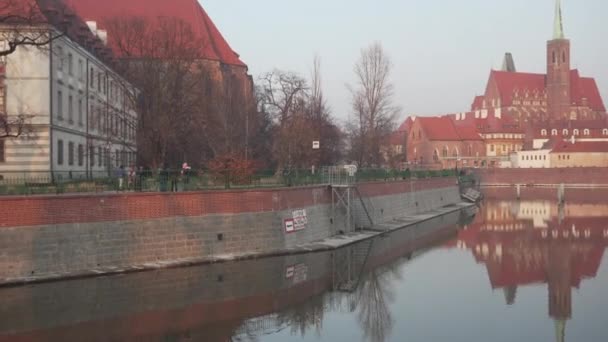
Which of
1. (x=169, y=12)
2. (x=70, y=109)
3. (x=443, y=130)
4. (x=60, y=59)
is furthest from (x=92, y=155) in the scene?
(x=443, y=130)

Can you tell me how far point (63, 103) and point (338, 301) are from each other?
17.9m

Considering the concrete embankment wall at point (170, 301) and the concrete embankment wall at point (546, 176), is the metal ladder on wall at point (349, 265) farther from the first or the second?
the concrete embankment wall at point (546, 176)

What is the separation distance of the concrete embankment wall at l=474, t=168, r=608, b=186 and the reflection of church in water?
1455 inches

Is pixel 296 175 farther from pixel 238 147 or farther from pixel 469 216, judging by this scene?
pixel 469 216

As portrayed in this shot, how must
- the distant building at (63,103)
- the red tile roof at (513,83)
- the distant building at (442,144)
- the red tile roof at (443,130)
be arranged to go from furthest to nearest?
the red tile roof at (513,83) → the red tile roof at (443,130) → the distant building at (442,144) → the distant building at (63,103)

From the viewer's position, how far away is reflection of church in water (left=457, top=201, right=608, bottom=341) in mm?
22625

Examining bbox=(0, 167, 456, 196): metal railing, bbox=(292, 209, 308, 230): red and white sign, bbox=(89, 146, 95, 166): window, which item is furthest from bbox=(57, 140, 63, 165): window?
bbox=(292, 209, 308, 230): red and white sign

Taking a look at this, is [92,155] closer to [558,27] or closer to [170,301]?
[170,301]

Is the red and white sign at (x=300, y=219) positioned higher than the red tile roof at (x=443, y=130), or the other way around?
the red tile roof at (x=443, y=130)

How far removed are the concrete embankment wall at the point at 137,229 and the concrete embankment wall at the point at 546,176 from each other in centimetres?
7253

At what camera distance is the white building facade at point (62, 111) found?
27.5 m

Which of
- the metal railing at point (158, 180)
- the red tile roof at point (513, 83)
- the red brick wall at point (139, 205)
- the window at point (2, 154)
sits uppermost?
the red tile roof at point (513, 83)

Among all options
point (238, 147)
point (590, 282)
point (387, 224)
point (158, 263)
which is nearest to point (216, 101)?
point (238, 147)

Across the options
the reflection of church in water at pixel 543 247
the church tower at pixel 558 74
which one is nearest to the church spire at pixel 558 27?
the church tower at pixel 558 74
